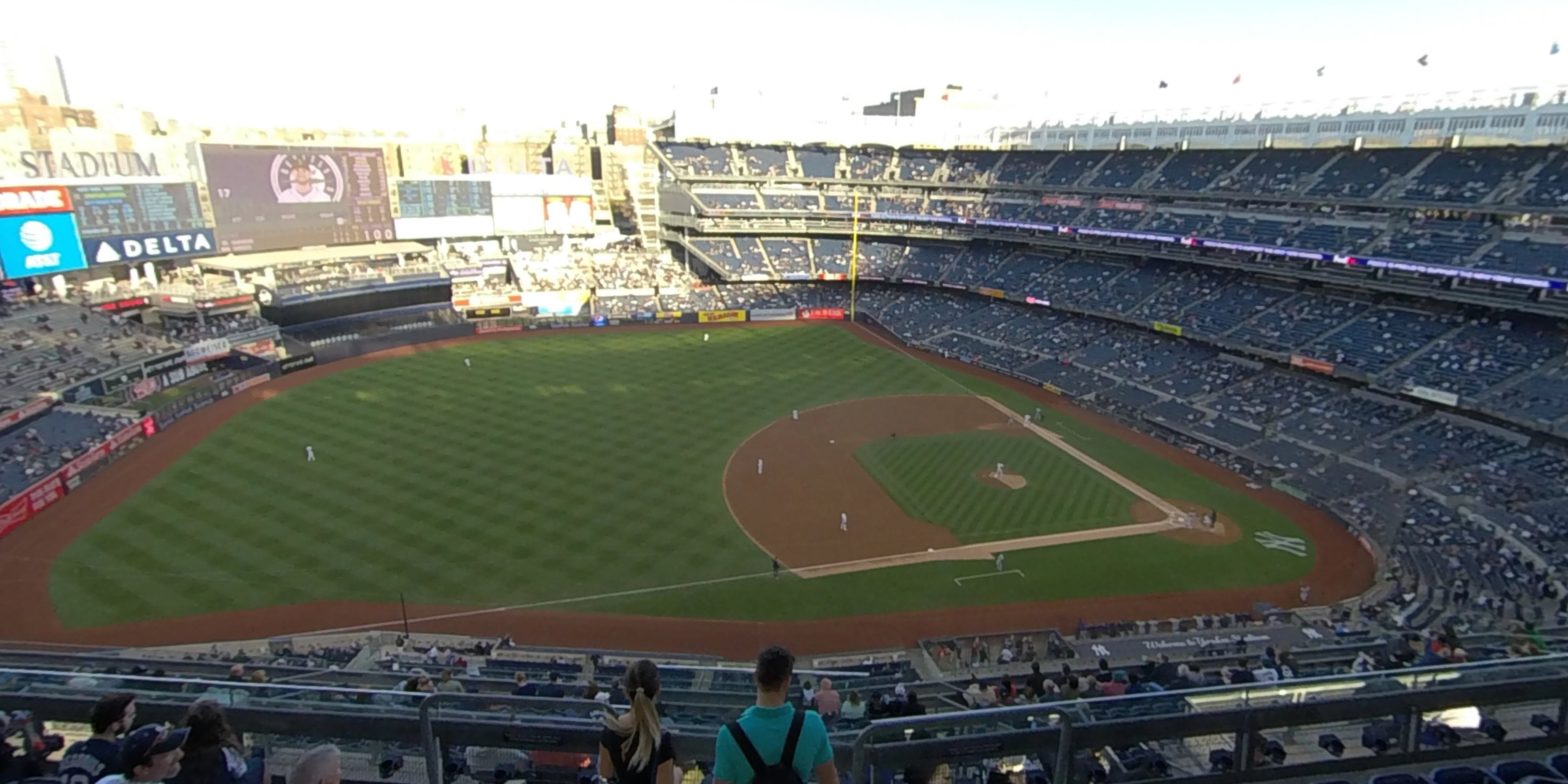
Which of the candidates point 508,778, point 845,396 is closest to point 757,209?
point 845,396

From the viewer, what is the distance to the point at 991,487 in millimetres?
33406

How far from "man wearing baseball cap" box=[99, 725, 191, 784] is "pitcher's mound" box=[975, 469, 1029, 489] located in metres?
31.5

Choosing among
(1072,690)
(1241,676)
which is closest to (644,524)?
(1072,690)

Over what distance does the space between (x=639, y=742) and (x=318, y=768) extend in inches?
64.2

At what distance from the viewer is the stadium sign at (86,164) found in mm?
46469

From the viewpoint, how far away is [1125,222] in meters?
57.2

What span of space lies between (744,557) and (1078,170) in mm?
50871

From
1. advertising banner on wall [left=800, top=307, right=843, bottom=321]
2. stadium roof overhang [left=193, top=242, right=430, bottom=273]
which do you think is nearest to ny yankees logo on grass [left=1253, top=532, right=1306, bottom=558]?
advertising banner on wall [left=800, top=307, right=843, bottom=321]

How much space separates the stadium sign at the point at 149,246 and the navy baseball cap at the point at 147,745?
5605cm

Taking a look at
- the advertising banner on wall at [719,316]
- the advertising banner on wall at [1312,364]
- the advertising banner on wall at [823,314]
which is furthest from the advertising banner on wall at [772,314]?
the advertising banner on wall at [1312,364]

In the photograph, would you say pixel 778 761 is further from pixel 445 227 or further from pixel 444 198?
pixel 444 198

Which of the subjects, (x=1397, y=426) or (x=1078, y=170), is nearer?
(x=1397, y=426)

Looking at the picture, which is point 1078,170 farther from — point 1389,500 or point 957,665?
point 957,665

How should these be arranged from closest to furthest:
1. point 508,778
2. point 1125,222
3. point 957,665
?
point 508,778, point 957,665, point 1125,222
